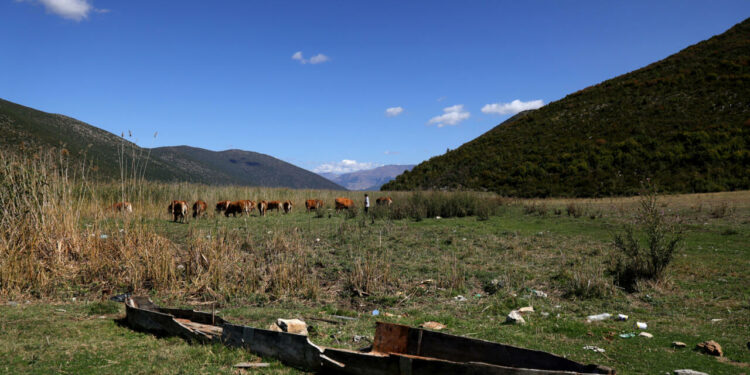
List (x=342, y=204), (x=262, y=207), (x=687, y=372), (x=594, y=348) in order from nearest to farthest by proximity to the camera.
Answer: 1. (x=687, y=372)
2. (x=594, y=348)
3. (x=262, y=207)
4. (x=342, y=204)

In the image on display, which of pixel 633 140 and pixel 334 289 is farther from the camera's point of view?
pixel 633 140

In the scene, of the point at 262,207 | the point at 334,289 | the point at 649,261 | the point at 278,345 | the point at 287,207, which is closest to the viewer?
the point at 278,345

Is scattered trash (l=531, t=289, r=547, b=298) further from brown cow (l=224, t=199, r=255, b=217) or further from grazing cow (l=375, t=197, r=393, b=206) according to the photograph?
brown cow (l=224, t=199, r=255, b=217)

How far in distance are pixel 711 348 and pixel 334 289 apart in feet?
16.2

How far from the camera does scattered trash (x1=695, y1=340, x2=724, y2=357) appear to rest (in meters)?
4.11

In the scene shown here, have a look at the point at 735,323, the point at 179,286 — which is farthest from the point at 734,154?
the point at 179,286

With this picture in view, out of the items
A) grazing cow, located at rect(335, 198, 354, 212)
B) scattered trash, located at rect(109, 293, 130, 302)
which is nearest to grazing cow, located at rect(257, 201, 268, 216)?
grazing cow, located at rect(335, 198, 354, 212)

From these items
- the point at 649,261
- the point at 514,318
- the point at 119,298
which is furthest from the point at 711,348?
the point at 119,298

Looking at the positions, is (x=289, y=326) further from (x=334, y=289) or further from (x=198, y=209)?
(x=198, y=209)

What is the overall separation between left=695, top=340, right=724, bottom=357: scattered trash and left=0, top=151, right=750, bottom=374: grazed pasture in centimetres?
9

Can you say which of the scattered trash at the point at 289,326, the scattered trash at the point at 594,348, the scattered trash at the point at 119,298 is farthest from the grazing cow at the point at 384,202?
the scattered trash at the point at 594,348

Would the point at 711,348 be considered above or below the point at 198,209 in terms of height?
below

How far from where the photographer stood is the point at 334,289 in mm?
7133

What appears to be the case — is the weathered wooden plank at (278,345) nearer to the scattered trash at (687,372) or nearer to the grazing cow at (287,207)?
the scattered trash at (687,372)
